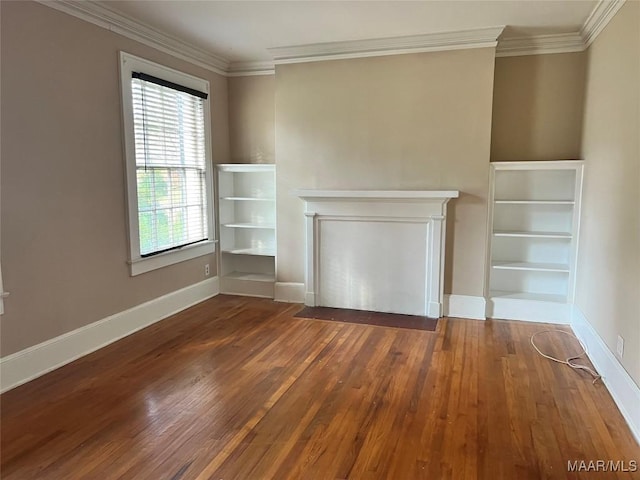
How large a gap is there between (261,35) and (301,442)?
3.48 m

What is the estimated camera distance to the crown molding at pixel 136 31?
3.24m

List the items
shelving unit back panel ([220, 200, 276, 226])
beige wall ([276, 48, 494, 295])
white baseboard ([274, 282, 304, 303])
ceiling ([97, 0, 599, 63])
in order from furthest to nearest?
1. shelving unit back panel ([220, 200, 276, 226])
2. white baseboard ([274, 282, 304, 303])
3. beige wall ([276, 48, 494, 295])
4. ceiling ([97, 0, 599, 63])

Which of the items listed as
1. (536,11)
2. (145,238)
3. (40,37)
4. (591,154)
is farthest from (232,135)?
(591,154)

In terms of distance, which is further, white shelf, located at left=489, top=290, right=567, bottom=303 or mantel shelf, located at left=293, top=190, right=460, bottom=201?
white shelf, located at left=489, top=290, right=567, bottom=303

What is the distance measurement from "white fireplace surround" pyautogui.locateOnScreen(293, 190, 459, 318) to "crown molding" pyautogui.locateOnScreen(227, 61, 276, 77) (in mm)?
1576

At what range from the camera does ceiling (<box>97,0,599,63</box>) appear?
339cm

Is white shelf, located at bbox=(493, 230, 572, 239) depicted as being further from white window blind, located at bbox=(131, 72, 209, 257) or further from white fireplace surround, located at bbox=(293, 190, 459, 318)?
white window blind, located at bbox=(131, 72, 209, 257)

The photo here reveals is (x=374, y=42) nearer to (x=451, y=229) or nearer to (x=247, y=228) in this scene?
(x=451, y=229)

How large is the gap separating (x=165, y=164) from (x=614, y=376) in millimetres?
3943

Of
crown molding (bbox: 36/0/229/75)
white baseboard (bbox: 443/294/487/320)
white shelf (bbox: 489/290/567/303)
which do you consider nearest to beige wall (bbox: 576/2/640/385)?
white shelf (bbox: 489/290/567/303)

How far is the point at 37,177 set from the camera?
305 cm

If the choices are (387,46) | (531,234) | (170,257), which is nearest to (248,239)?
(170,257)

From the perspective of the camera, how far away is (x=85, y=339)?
3.49 meters

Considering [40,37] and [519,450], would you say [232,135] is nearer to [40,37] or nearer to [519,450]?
[40,37]
